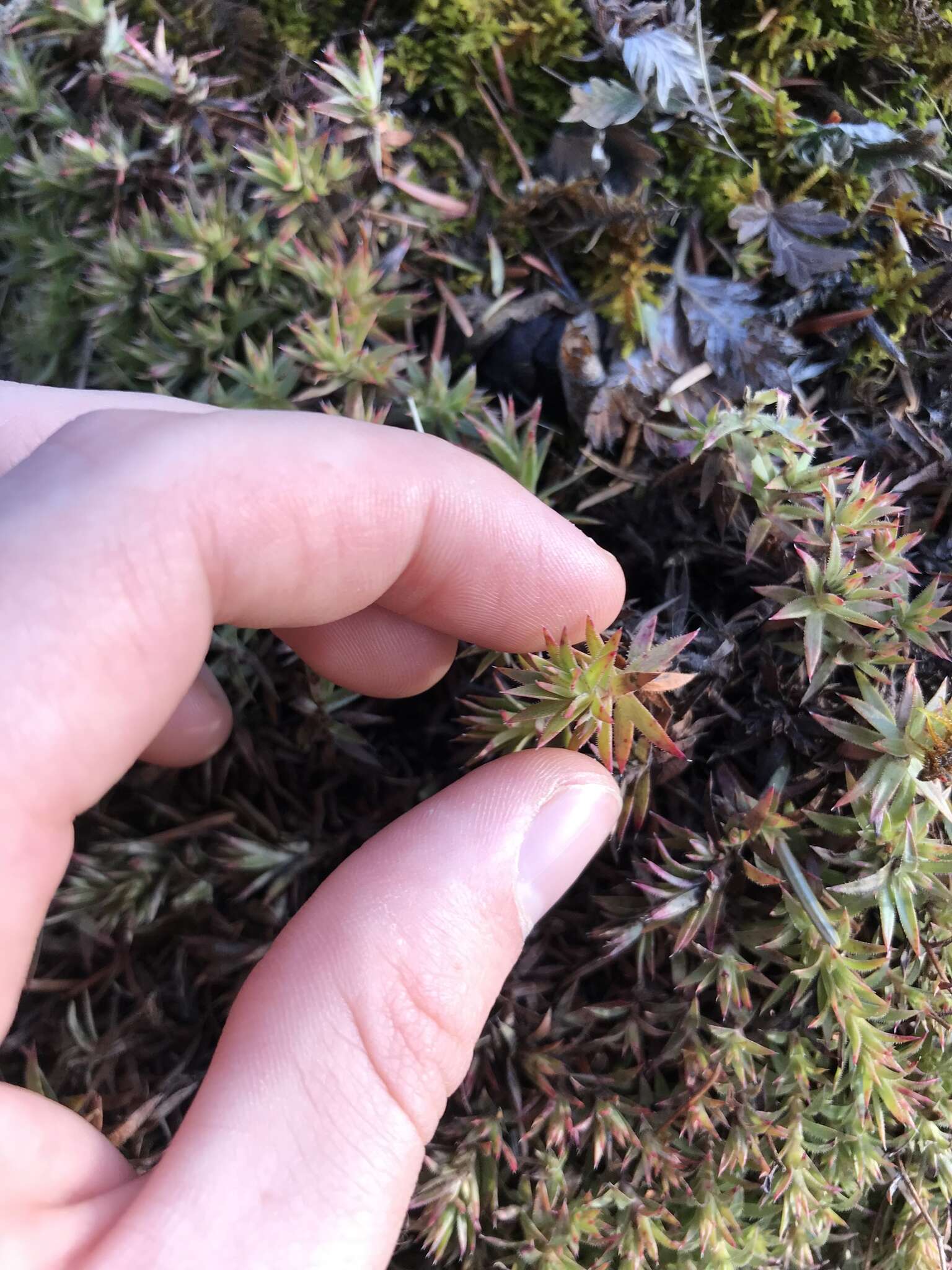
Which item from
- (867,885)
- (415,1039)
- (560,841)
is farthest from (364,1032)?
(867,885)

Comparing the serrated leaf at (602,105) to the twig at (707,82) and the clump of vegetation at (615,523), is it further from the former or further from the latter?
the twig at (707,82)

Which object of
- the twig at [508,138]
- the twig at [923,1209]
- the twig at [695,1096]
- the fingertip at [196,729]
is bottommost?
the twig at [923,1209]

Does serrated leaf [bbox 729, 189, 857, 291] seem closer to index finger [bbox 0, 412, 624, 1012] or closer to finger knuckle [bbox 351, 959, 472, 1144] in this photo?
index finger [bbox 0, 412, 624, 1012]

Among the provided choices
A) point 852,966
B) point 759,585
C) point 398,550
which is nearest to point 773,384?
point 759,585

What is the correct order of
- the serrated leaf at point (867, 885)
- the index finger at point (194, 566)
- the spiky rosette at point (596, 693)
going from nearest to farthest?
the index finger at point (194, 566) → the spiky rosette at point (596, 693) → the serrated leaf at point (867, 885)

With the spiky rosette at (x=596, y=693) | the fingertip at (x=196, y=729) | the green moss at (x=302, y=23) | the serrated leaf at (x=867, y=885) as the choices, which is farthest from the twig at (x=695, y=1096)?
the green moss at (x=302, y=23)

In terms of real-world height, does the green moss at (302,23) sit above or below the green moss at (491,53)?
above

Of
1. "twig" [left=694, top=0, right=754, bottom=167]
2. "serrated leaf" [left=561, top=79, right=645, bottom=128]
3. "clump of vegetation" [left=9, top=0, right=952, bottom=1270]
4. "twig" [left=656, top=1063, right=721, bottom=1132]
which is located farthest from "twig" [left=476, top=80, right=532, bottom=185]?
"twig" [left=656, top=1063, right=721, bottom=1132]
